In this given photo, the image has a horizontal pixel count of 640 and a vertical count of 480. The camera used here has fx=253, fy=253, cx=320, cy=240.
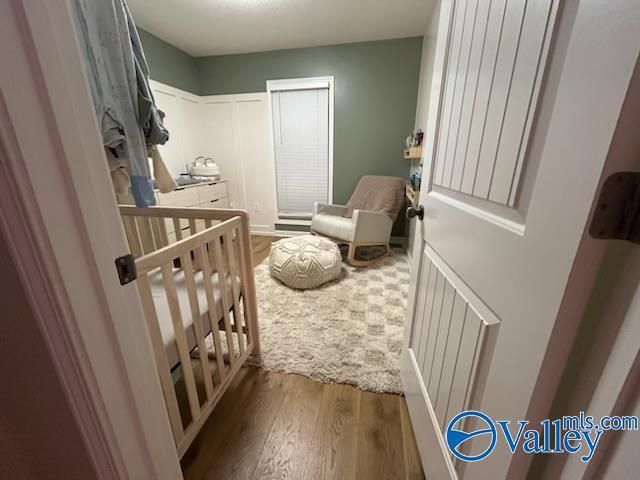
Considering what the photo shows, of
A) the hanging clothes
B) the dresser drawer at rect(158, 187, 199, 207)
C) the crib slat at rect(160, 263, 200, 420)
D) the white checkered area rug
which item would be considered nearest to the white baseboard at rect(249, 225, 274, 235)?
the dresser drawer at rect(158, 187, 199, 207)

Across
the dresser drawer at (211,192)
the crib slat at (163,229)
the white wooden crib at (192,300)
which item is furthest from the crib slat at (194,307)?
the dresser drawer at (211,192)

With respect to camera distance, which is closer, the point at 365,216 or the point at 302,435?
the point at 302,435

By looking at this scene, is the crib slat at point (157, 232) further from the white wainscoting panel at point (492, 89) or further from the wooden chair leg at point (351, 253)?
the wooden chair leg at point (351, 253)

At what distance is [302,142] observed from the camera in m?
3.39

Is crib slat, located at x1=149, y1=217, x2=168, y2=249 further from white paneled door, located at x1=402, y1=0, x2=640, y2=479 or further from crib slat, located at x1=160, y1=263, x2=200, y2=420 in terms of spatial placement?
white paneled door, located at x1=402, y1=0, x2=640, y2=479

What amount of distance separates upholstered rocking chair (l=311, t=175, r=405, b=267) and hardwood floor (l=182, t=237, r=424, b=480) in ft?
5.13

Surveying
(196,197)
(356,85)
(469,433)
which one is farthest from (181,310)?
(356,85)

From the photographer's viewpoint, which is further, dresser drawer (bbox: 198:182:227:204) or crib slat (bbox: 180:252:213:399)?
dresser drawer (bbox: 198:182:227:204)

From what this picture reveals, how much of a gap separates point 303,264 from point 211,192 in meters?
1.88

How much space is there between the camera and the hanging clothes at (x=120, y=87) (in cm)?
77

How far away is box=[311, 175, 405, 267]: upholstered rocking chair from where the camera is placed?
2627 mm

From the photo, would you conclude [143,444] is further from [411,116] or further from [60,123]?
[411,116]

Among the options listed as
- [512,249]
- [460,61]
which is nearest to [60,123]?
[512,249]

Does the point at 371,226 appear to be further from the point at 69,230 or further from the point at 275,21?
the point at 69,230
